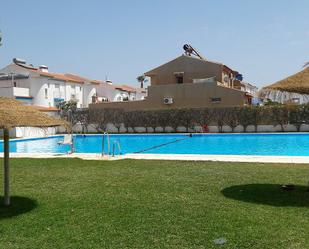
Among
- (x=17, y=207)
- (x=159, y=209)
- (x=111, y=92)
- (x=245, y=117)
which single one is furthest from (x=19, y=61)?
(x=159, y=209)

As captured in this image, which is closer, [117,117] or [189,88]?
[117,117]

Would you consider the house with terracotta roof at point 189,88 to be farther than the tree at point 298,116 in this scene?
Yes

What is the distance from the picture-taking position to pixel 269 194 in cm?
840

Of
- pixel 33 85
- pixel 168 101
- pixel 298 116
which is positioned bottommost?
pixel 298 116

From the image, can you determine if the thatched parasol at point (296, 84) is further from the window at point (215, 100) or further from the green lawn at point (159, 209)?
the window at point (215, 100)

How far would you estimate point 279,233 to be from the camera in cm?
585

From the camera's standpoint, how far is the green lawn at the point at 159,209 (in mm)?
5789

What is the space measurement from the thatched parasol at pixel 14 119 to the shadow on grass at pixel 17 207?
0.69 feet

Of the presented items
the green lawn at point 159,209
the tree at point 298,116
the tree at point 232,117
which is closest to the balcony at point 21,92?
the tree at point 232,117

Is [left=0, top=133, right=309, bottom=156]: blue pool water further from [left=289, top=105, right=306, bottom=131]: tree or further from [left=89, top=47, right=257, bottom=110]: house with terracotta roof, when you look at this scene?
[left=89, top=47, right=257, bottom=110]: house with terracotta roof

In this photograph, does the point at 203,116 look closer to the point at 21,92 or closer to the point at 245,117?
the point at 245,117

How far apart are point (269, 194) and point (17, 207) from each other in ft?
17.6

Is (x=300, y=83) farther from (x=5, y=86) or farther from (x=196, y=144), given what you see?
(x=5, y=86)

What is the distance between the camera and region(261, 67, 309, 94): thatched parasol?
339 inches
